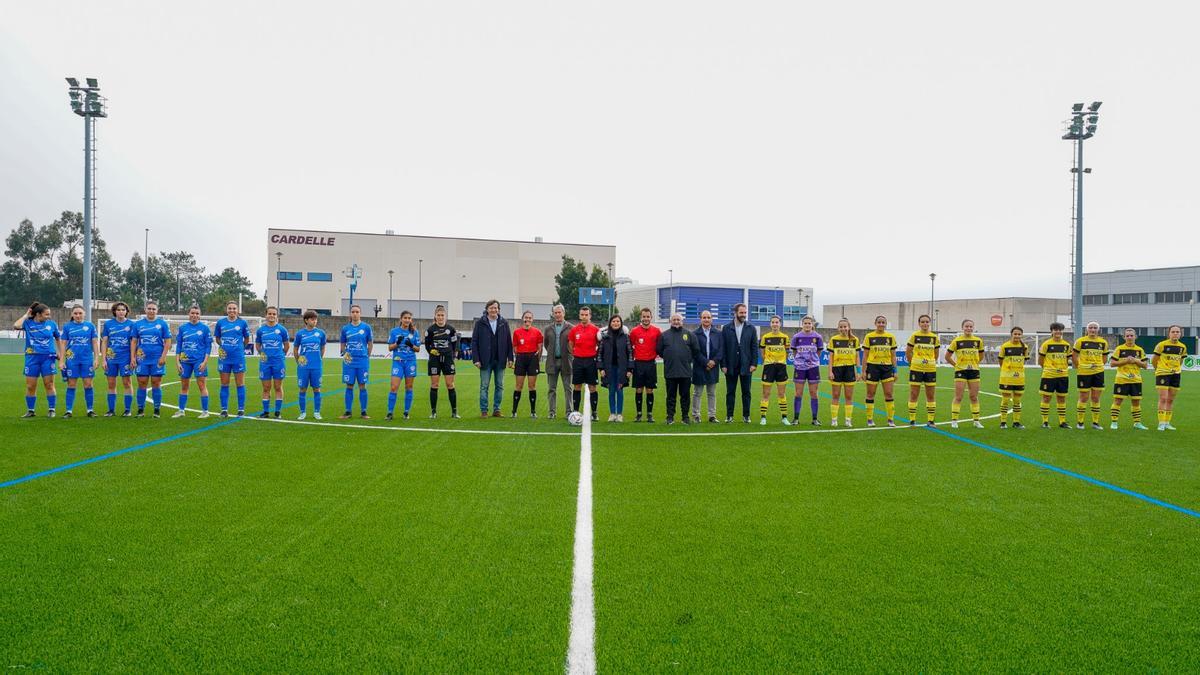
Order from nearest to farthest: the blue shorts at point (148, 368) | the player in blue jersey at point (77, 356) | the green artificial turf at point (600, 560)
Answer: the green artificial turf at point (600, 560) < the player in blue jersey at point (77, 356) < the blue shorts at point (148, 368)

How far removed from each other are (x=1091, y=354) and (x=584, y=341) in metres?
8.26

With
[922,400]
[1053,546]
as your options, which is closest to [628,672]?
[1053,546]

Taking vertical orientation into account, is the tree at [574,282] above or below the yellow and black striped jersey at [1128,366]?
above

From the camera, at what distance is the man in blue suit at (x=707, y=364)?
12.0m

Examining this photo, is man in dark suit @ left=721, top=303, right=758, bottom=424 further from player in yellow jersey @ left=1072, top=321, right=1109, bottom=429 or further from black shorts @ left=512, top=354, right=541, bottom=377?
player in yellow jersey @ left=1072, top=321, right=1109, bottom=429

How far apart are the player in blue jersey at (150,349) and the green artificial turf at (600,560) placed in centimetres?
303

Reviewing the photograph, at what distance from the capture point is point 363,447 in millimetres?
8727

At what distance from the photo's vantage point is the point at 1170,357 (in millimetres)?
11852

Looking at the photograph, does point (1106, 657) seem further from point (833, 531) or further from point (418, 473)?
point (418, 473)

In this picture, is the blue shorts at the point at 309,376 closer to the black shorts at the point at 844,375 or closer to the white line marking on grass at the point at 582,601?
the white line marking on grass at the point at 582,601

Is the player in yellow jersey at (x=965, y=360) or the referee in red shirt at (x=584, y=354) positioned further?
the referee in red shirt at (x=584, y=354)

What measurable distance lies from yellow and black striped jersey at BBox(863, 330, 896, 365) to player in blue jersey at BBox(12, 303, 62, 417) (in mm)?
12454

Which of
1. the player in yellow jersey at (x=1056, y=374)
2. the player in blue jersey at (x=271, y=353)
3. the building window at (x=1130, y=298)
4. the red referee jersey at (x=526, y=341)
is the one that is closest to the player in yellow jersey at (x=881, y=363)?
the player in yellow jersey at (x=1056, y=374)

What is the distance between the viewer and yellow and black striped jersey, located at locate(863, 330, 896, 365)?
1182 centimetres
